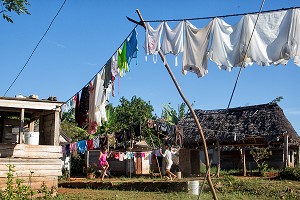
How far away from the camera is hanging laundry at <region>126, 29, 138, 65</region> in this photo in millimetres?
8648

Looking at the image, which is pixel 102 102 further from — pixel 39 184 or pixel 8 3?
pixel 8 3

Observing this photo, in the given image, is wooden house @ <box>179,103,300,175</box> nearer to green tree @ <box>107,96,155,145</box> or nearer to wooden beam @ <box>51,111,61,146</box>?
wooden beam @ <box>51,111,61,146</box>

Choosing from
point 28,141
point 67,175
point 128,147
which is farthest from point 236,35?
point 128,147

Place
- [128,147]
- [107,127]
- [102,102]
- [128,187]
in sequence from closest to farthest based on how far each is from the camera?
[102,102] → [128,187] → [128,147] → [107,127]

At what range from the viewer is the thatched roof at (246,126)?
71.5 ft

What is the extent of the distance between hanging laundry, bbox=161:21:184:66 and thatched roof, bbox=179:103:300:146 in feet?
44.3

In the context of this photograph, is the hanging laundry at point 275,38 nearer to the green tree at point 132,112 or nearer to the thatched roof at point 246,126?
the thatched roof at point 246,126

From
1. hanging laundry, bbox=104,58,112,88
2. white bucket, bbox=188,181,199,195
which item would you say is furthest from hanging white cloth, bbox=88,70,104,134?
white bucket, bbox=188,181,199,195

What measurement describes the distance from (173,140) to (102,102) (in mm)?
9711

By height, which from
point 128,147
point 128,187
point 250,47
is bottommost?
point 128,187

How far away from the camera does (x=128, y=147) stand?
24.3 meters

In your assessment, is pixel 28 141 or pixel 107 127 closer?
pixel 28 141

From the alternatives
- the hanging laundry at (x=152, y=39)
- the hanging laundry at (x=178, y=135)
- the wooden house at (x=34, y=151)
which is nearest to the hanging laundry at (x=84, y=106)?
the wooden house at (x=34, y=151)

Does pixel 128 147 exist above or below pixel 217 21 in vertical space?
below
